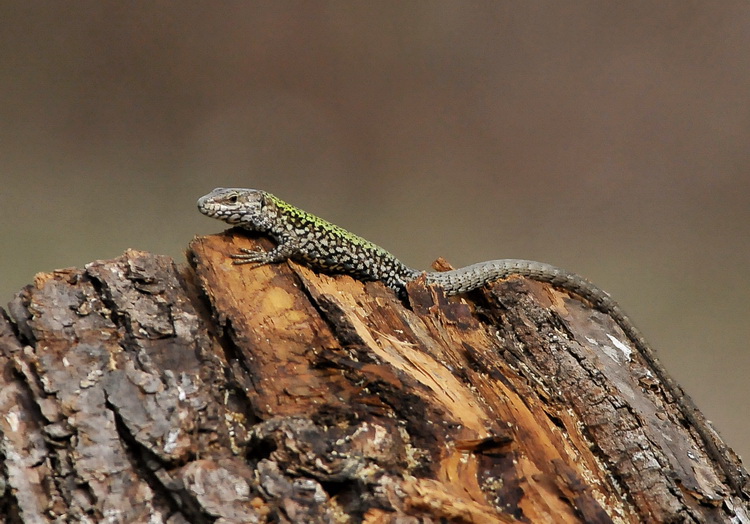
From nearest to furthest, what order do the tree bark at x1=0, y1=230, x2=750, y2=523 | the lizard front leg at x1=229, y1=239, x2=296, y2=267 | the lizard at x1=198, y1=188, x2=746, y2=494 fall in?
the tree bark at x1=0, y1=230, x2=750, y2=523
the lizard front leg at x1=229, y1=239, x2=296, y2=267
the lizard at x1=198, y1=188, x2=746, y2=494

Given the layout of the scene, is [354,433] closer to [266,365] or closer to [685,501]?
[266,365]

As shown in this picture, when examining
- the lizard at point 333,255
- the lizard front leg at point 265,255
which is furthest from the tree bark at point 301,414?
the lizard at point 333,255

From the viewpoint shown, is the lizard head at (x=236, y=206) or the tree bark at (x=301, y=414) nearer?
the tree bark at (x=301, y=414)

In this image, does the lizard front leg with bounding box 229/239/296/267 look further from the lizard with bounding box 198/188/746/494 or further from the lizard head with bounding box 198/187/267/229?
the lizard head with bounding box 198/187/267/229

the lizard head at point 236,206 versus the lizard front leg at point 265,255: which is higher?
the lizard head at point 236,206

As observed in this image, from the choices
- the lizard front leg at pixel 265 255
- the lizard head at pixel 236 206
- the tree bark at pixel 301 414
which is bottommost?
the tree bark at pixel 301 414

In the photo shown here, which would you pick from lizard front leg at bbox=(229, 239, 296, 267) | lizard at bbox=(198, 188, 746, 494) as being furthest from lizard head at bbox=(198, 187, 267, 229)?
lizard front leg at bbox=(229, 239, 296, 267)

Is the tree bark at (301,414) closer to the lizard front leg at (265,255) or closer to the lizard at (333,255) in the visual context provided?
the lizard front leg at (265,255)

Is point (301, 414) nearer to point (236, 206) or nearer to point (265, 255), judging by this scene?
point (265, 255)
